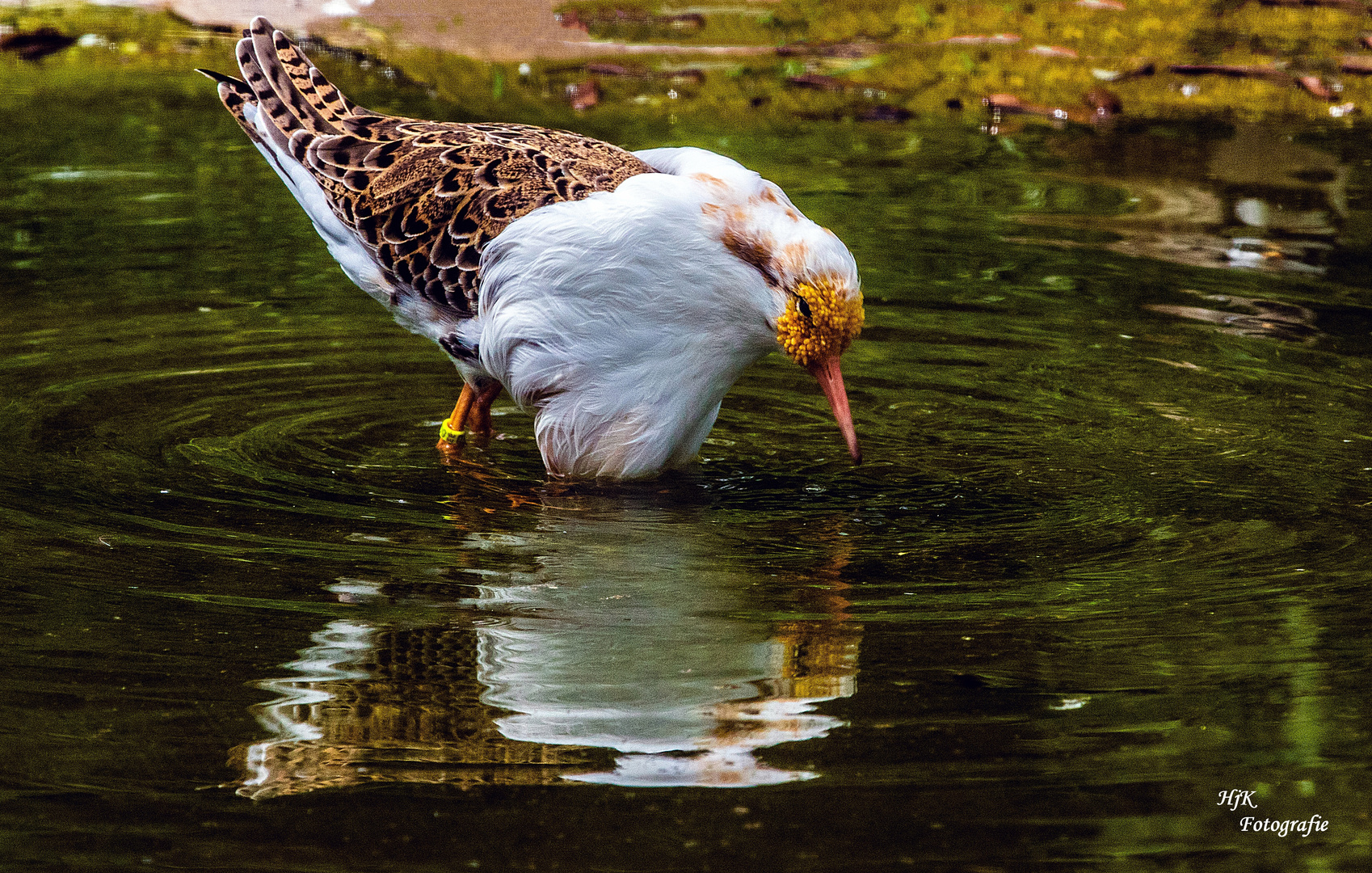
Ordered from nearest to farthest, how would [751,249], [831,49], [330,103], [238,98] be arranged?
[751,249] < [330,103] < [238,98] < [831,49]

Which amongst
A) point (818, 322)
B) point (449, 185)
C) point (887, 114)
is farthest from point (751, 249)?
point (887, 114)

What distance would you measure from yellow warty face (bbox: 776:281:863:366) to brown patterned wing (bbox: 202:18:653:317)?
2.87ft

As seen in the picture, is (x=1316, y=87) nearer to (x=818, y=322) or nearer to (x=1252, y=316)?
(x=1252, y=316)

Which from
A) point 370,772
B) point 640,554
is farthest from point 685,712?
point 640,554

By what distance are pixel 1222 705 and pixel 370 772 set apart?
215 cm

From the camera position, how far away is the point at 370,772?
408 centimetres

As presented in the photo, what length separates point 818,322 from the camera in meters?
5.84

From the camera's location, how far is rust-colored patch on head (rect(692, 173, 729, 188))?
19.9 ft

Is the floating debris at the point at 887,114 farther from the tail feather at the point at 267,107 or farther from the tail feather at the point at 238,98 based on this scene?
the tail feather at the point at 267,107

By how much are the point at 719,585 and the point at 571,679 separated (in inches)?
34.3

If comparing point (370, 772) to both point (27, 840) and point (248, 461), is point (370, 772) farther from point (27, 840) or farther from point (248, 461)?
point (248, 461)

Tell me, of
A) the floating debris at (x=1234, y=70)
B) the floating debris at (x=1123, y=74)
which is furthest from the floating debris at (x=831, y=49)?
the floating debris at (x=1234, y=70)

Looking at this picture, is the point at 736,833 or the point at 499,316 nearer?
the point at 736,833

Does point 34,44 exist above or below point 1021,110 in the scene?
above
